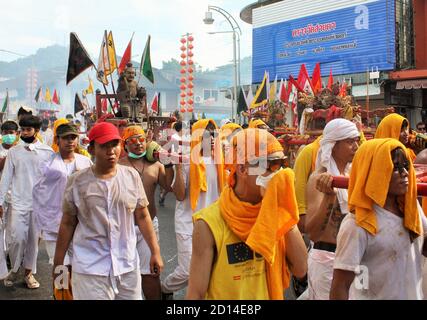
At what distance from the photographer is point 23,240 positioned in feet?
19.2

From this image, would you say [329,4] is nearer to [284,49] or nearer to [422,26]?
[284,49]

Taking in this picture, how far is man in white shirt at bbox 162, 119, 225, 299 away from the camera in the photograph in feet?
16.2

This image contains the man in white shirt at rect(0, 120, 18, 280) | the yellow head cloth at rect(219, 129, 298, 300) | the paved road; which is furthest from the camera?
the man in white shirt at rect(0, 120, 18, 280)

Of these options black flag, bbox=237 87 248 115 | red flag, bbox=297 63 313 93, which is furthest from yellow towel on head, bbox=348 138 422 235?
black flag, bbox=237 87 248 115

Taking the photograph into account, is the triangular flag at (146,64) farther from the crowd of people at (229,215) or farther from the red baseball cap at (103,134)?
the red baseball cap at (103,134)

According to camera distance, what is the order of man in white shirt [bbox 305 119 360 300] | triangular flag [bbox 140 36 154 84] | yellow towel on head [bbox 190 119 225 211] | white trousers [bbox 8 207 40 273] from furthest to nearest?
1. triangular flag [bbox 140 36 154 84]
2. white trousers [bbox 8 207 40 273]
3. yellow towel on head [bbox 190 119 225 211]
4. man in white shirt [bbox 305 119 360 300]

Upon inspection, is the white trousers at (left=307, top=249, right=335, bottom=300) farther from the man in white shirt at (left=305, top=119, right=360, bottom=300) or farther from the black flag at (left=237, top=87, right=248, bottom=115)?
the black flag at (left=237, top=87, right=248, bottom=115)

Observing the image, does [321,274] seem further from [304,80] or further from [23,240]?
[304,80]

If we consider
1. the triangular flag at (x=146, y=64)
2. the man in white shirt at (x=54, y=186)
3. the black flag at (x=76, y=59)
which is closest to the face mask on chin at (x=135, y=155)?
the man in white shirt at (x=54, y=186)

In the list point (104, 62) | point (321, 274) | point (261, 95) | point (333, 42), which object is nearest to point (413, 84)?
point (261, 95)

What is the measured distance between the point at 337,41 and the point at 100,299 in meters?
21.9

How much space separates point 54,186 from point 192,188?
4.60 feet

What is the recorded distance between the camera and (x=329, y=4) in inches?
940

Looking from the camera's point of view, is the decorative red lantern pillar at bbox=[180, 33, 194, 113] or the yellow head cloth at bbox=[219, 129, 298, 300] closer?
the yellow head cloth at bbox=[219, 129, 298, 300]
